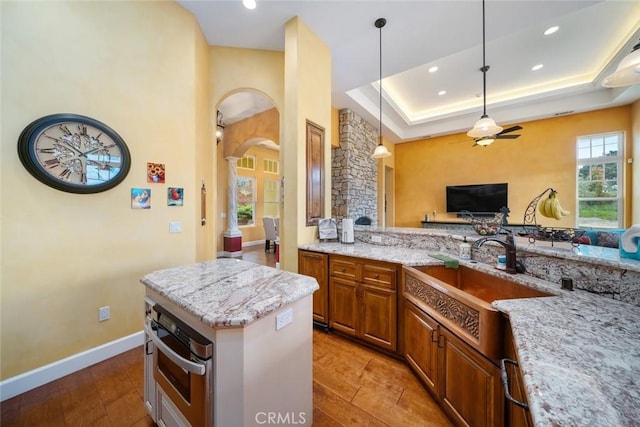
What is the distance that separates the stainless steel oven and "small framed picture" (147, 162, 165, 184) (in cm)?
155

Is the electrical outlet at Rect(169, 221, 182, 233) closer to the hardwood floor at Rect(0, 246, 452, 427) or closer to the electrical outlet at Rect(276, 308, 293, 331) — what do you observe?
the hardwood floor at Rect(0, 246, 452, 427)

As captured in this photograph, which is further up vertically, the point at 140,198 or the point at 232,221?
the point at 140,198

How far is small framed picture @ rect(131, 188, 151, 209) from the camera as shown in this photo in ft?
7.29

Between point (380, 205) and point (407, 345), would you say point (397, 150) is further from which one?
point (407, 345)

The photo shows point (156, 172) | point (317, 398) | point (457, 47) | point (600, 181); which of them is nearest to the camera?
point (317, 398)

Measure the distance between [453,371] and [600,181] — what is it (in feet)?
21.8

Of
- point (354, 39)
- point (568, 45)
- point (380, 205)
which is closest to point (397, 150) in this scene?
point (380, 205)

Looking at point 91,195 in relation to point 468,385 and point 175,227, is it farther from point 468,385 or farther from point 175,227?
point 468,385

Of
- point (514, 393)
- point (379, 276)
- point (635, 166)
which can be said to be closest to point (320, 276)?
point (379, 276)

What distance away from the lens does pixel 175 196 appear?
2506 mm

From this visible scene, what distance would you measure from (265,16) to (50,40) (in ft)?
6.42

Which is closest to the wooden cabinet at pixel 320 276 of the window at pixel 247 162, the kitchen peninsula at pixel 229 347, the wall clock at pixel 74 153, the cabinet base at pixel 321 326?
the cabinet base at pixel 321 326

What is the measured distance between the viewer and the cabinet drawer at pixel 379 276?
2082 millimetres

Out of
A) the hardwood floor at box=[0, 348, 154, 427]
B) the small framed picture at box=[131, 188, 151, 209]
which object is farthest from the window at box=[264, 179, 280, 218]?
the hardwood floor at box=[0, 348, 154, 427]
